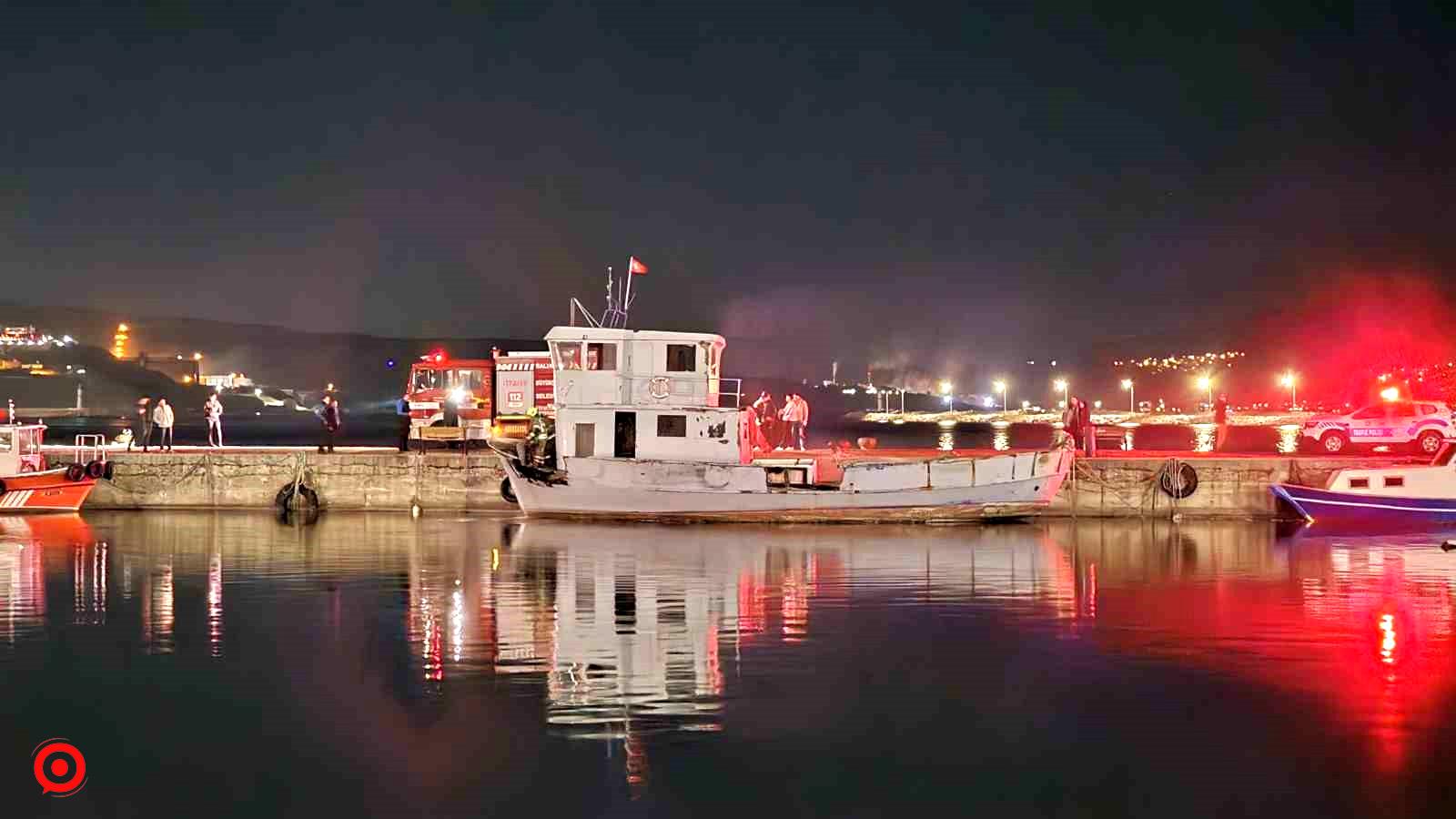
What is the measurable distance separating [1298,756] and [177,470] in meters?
32.0

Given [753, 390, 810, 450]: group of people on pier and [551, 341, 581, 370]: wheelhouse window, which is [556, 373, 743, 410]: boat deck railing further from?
[753, 390, 810, 450]: group of people on pier

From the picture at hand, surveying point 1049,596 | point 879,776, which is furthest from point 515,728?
point 1049,596

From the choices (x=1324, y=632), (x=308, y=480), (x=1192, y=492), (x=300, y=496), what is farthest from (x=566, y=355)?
(x=1324, y=632)

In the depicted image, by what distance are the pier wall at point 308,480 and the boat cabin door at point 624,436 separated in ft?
15.6

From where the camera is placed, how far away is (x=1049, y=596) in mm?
24219

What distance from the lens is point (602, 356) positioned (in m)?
34.7

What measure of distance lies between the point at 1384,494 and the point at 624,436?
18511mm

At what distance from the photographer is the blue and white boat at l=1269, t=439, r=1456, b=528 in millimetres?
35500

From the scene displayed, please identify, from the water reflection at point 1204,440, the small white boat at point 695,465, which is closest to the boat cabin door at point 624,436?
the small white boat at point 695,465

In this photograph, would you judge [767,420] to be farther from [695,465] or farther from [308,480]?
[308,480]

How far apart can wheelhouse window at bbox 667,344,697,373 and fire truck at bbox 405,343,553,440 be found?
1216cm

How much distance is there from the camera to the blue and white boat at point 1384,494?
35.5 m

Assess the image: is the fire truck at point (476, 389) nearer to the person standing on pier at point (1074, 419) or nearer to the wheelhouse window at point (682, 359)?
the wheelhouse window at point (682, 359)

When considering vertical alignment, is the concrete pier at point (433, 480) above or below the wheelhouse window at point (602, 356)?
below
